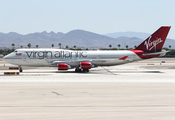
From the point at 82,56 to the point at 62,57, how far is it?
3726 millimetres

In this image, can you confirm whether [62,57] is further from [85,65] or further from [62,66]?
[85,65]

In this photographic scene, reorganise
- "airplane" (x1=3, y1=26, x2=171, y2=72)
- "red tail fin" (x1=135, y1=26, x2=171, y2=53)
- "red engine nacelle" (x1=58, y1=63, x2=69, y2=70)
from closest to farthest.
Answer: "red engine nacelle" (x1=58, y1=63, x2=69, y2=70), "airplane" (x1=3, y1=26, x2=171, y2=72), "red tail fin" (x1=135, y1=26, x2=171, y2=53)

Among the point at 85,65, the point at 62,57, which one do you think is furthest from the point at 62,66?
the point at 85,65

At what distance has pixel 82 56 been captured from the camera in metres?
49.7

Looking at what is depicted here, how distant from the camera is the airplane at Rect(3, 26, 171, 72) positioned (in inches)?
1908
